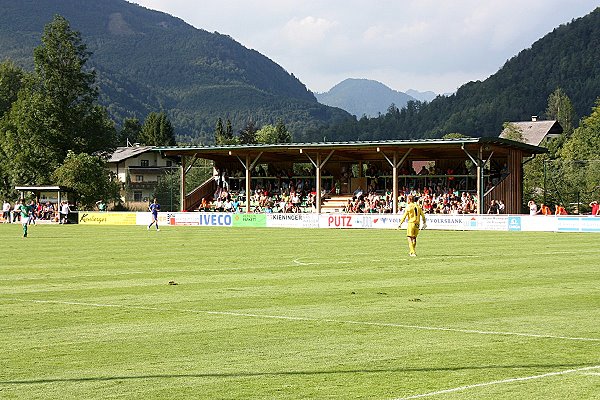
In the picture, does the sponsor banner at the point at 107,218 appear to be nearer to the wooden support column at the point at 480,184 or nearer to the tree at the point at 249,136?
the wooden support column at the point at 480,184

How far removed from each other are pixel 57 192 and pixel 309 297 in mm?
58413

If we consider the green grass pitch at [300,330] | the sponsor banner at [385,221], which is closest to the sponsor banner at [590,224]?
the sponsor banner at [385,221]

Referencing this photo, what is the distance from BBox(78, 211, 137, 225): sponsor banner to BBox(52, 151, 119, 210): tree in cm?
1499

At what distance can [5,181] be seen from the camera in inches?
3659

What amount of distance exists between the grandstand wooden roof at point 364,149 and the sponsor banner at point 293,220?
270 inches

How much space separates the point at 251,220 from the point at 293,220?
3009mm

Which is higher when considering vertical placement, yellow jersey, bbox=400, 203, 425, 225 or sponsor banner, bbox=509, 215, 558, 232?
yellow jersey, bbox=400, 203, 425, 225

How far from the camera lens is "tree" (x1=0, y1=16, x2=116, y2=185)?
91125 millimetres

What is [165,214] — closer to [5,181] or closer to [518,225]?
[518,225]

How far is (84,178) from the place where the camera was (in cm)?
8681

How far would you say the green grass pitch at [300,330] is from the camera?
372 inches

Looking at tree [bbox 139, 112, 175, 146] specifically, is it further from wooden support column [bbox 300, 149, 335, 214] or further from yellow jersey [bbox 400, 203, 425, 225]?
yellow jersey [bbox 400, 203, 425, 225]

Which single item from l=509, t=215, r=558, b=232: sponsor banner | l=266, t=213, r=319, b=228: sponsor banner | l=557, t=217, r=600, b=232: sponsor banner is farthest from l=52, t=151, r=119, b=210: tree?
l=557, t=217, r=600, b=232: sponsor banner

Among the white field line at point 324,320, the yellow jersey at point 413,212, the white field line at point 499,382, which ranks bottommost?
the white field line at point 499,382
